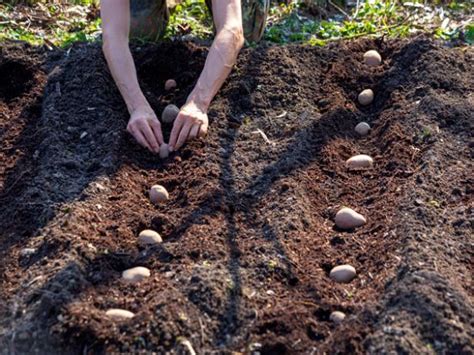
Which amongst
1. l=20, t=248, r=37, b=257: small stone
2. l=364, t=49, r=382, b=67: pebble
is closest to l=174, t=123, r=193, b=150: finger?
l=20, t=248, r=37, b=257: small stone

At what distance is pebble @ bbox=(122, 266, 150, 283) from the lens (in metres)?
3.36

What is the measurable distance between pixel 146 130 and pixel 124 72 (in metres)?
0.33

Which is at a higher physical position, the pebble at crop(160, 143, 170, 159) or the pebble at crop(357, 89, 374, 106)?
the pebble at crop(160, 143, 170, 159)

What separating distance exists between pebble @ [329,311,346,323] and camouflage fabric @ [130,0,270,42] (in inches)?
98.4

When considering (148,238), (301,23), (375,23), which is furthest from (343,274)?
(301,23)

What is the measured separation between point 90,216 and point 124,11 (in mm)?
1188

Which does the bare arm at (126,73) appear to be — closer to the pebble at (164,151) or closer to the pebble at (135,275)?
the pebble at (164,151)

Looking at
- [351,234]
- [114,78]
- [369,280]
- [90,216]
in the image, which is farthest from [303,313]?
[114,78]

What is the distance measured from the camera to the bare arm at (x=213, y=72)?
4.26 meters

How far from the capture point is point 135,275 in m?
3.37

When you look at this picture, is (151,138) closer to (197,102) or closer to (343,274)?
(197,102)

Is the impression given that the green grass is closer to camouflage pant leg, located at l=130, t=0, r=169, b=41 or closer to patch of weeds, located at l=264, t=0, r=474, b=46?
patch of weeds, located at l=264, t=0, r=474, b=46

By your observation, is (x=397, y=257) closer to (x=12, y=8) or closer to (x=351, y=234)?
(x=351, y=234)

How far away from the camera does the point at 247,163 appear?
4.17 meters
